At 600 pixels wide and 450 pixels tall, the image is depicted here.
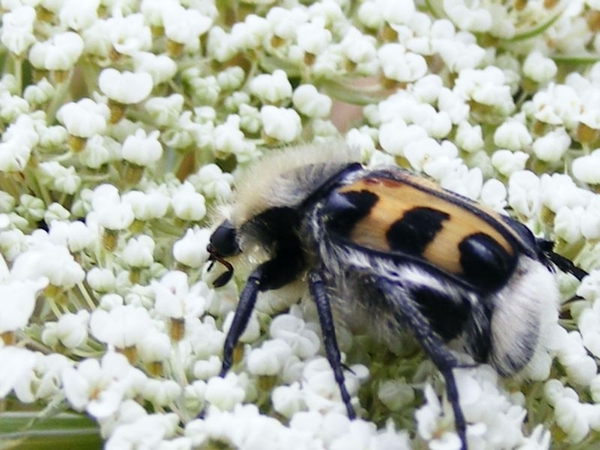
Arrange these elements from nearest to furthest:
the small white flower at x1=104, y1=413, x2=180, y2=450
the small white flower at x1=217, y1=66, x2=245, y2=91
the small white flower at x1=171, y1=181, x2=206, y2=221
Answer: the small white flower at x1=104, y1=413, x2=180, y2=450 < the small white flower at x1=171, y1=181, x2=206, y2=221 < the small white flower at x1=217, y1=66, x2=245, y2=91

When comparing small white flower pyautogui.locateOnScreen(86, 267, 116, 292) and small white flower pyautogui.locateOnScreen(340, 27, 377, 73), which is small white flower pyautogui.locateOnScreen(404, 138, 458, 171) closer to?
small white flower pyautogui.locateOnScreen(340, 27, 377, 73)

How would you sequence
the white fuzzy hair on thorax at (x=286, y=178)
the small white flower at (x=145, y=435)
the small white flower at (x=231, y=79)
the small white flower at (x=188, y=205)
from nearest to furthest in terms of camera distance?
the small white flower at (x=145, y=435) < the white fuzzy hair on thorax at (x=286, y=178) < the small white flower at (x=188, y=205) < the small white flower at (x=231, y=79)

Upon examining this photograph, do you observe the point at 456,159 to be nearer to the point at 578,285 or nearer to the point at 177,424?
the point at 578,285

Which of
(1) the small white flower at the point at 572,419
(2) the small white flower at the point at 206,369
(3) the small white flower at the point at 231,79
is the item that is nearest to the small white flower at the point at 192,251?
(2) the small white flower at the point at 206,369

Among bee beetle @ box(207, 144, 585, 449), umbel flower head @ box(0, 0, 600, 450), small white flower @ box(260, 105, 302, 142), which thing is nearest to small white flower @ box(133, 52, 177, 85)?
umbel flower head @ box(0, 0, 600, 450)

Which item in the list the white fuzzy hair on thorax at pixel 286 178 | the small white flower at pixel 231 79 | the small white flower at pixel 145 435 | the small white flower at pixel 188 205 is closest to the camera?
the small white flower at pixel 145 435

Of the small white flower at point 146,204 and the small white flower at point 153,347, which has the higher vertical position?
the small white flower at point 146,204

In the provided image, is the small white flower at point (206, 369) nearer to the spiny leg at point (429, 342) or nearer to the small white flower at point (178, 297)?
the small white flower at point (178, 297)

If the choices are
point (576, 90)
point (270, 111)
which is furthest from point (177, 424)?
point (576, 90)
